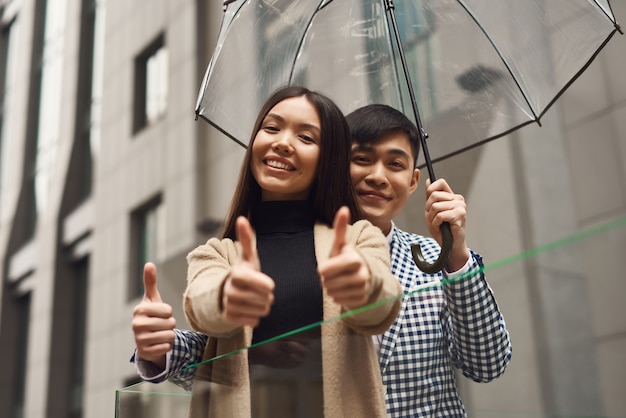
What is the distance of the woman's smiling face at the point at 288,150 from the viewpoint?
160 centimetres

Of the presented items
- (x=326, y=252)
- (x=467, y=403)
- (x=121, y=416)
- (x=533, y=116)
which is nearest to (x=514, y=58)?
(x=533, y=116)

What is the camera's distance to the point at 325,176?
1620mm

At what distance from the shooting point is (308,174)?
1.61 m

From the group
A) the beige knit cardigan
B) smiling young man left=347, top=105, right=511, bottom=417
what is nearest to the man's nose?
smiling young man left=347, top=105, right=511, bottom=417

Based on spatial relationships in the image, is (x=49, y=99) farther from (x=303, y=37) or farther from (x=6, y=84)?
(x=303, y=37)

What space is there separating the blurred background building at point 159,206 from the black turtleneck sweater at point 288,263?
0.90 ft

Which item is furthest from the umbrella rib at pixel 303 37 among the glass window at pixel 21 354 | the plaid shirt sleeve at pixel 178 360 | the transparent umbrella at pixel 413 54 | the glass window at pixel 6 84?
the glass window at pixel 6 84

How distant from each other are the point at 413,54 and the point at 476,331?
4.51ft

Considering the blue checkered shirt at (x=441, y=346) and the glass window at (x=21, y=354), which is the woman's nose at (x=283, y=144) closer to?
the blue checkered shirt at (x=441, y=346)

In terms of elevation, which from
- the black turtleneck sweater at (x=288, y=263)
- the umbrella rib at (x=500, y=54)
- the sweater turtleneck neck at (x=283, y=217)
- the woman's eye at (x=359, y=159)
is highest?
the umbrella rib at (x=500, y=54)

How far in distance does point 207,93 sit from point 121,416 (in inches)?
42.1

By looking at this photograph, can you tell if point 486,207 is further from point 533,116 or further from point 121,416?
point 121,416

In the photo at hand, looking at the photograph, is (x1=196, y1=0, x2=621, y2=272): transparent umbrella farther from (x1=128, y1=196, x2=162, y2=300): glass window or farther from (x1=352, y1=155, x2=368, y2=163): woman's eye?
(x1=128, y1=196, x2=162, y2=300): glass window

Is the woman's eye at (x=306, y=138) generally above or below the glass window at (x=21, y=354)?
below
